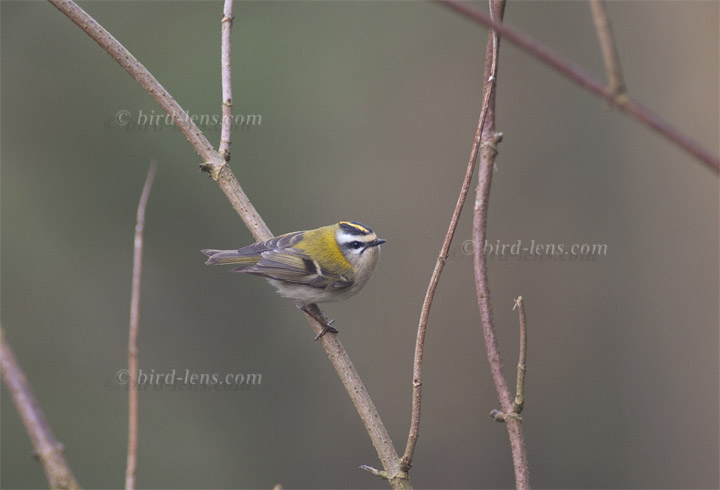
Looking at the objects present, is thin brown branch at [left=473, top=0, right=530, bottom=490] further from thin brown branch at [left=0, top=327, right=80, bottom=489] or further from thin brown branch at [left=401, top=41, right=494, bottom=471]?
thin brown branch at [left=0, top=327, right=80, bottom=489]

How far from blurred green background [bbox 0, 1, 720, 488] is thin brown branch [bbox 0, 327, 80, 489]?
5.21 m

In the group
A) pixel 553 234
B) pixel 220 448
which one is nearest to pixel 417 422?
pixel 553 234

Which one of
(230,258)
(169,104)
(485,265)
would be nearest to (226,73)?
(169,104)

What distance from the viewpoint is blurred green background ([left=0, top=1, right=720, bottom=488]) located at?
6.23 m

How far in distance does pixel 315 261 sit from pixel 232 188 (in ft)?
5.01

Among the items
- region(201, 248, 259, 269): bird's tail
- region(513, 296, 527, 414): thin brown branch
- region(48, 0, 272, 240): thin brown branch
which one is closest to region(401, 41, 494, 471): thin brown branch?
region(513, 296, 527, 414): thin brown branch

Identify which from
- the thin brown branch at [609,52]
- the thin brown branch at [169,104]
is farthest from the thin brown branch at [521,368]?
the thin brown branch at [169,104]

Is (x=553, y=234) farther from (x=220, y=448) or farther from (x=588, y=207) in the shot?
(x=220, y=448)

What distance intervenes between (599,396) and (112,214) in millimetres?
4977

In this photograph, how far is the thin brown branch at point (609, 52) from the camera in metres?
0.79

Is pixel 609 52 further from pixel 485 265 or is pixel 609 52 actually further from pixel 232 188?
pixel 232 188

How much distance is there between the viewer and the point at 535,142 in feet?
21.2

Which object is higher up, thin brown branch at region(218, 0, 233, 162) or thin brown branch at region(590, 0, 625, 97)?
thin brown branch at region(218, 0, 233, 162)

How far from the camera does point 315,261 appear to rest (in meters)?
3.84
